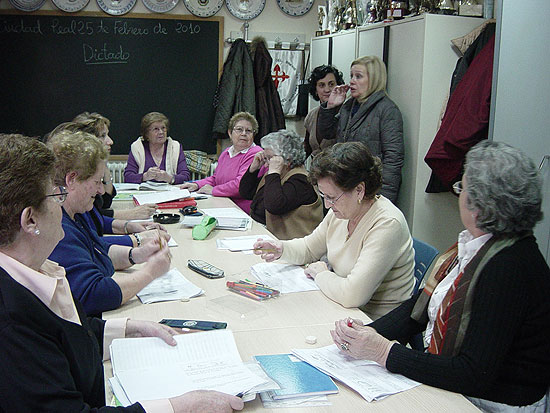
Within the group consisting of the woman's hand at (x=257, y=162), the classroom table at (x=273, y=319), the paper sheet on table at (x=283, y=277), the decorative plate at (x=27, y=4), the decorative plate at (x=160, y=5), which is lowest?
the classroom table at (x=273, y=319)

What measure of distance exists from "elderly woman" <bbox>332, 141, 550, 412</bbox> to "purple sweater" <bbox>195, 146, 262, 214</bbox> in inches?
110

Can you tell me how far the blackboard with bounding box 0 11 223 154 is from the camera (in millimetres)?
5477

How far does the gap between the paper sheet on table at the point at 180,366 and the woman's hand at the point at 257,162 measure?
246 centimetres

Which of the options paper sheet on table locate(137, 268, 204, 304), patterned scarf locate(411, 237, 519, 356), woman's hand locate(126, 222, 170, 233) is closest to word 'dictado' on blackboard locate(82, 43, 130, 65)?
woman's hand locate(126, 222, 170, 233)

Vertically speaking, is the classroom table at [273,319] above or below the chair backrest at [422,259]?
below

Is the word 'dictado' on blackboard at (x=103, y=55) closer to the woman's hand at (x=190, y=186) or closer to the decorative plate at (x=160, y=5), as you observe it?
the decorative plate at (x=160, y=5)

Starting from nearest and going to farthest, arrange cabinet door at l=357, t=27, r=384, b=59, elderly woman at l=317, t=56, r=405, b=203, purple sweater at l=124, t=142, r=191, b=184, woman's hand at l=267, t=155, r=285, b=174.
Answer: woman's hand at l=267, t=155, r=285, b=174
elderly woman at l=317, t=56, r=405, b=203
cabinet door at l=357, t=27, r=384, b=59
purple sweater at l=124, t=142, r=191, b=184

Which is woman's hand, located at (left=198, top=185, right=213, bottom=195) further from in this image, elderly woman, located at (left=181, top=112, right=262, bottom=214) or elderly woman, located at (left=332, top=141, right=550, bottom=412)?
elderly woman, located at (left=332, top=141, right=550, bottom=412)

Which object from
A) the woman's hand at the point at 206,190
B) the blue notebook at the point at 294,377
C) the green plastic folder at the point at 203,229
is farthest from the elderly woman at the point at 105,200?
the blue notebook at the point at 294,377

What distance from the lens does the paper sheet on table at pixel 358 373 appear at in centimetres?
140

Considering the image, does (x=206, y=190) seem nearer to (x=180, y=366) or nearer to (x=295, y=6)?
(x=295, y=6)

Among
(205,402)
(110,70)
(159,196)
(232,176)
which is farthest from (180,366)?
(110,70)

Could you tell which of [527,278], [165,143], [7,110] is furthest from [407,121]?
[7,110]

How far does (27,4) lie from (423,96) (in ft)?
12.8
